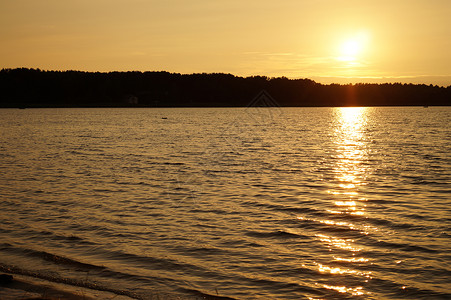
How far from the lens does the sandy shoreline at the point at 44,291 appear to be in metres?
10.7

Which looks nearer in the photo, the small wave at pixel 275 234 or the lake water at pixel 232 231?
the lake water at pixel 232 231

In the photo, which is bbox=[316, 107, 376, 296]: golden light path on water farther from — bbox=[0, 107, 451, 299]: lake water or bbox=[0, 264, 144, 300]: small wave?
bbox=[0, 264, 144, 300]: small wave

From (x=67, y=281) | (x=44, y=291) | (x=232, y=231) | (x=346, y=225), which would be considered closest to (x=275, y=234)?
(x=232, y=231)

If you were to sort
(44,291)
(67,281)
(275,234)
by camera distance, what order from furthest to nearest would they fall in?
(275,234), (67,281), (44,291)

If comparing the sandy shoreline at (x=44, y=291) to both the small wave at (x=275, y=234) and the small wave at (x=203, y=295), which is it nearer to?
the small wave at (x=203, y=295)

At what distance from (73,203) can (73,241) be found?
21.6 ft

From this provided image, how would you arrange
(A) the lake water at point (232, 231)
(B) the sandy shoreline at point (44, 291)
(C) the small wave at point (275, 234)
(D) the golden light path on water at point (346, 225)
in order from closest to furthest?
1. (B) the sandy shoreline at point (44, 291)
2. (A) the lake water at point (232, 231)
3. (D) the golden light path on water at point (346, 225)
4. (C) the small wave at point (275, 234)

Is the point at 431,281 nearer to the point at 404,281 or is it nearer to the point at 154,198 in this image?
the point at 404,281

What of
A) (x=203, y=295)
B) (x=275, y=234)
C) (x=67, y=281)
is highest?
(x=275, y=234)

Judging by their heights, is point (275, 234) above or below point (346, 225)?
below

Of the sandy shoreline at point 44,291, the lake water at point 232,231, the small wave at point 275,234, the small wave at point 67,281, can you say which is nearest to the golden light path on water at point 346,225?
the lake water at point 232,231

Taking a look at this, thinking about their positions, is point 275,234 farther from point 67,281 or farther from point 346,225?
point 67,281

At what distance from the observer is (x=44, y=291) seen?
36.8ft

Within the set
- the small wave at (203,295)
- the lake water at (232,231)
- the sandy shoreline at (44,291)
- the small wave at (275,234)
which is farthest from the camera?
the small wave at (275,234)
